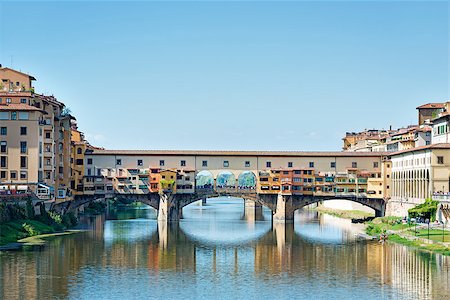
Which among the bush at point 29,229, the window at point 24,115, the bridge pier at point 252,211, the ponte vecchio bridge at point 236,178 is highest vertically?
the window at point 24,115

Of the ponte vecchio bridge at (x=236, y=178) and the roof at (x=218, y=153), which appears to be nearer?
the ponte vecchio bridge at (x=236, y=178)

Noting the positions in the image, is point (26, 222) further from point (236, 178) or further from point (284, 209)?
point (284, 209)

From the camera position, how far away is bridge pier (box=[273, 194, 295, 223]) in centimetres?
8881

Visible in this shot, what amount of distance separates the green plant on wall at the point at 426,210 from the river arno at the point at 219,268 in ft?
21.6

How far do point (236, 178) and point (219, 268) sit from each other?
3920 centimetres

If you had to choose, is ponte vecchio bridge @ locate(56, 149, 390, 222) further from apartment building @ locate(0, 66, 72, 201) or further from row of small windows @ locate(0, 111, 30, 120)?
row of small windows @ locate(0, 111, 30, 120)

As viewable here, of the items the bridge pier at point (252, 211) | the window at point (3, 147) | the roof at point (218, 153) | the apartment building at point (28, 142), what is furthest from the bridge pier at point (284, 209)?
the window at point (3, 147)

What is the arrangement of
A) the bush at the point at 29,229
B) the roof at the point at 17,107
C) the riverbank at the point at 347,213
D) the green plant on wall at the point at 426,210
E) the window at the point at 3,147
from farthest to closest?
the riverbank at the point at 347,213, the window at the point at 3,147, the roof at the point at 17,107, the green plant on wall at the point at 426,210, the bush at the point at 29,229

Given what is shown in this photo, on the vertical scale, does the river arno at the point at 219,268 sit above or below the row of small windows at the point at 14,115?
below

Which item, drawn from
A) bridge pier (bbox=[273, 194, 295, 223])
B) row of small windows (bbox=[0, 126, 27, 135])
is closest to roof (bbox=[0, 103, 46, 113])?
row of small windows (bbox=[0, 126, 27, 135])

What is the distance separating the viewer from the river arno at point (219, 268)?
41531 mm

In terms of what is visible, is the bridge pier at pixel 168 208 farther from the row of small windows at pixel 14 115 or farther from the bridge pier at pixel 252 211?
the row of small windows at pixel 14 115

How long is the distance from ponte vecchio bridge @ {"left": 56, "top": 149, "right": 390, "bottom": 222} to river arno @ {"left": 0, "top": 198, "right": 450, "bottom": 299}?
500 inches

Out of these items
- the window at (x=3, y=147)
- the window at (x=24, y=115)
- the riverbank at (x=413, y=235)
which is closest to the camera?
the riverbank at (x=413, y=235)
